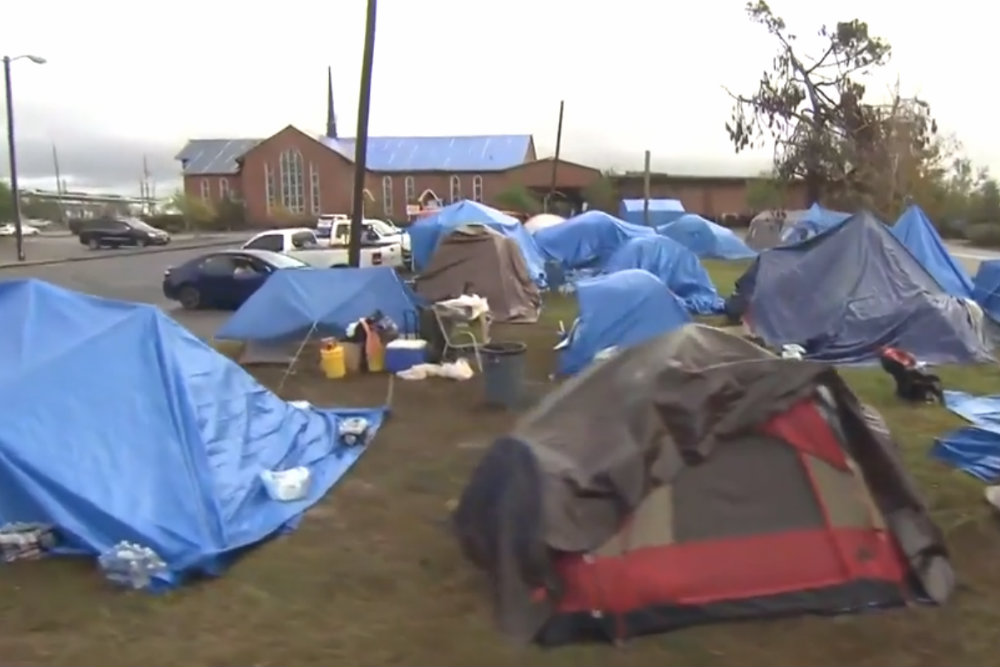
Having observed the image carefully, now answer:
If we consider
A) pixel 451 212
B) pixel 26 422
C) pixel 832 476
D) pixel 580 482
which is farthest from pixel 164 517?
pixel 451 212

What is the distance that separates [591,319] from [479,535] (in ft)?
21.8

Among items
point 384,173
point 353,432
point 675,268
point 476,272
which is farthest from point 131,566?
point 384,173

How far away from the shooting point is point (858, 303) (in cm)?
1263

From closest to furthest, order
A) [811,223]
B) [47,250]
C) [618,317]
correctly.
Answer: [618,317], [811,223], [47,250]

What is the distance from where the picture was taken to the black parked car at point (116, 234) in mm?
45094

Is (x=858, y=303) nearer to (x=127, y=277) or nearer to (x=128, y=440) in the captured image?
(x=128, y=440)

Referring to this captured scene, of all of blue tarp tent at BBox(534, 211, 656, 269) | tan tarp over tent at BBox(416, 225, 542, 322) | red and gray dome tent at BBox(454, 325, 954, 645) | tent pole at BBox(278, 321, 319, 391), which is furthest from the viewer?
blue tarp tent at BBox(534, 211, 656, 269)

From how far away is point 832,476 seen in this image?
5.00 m

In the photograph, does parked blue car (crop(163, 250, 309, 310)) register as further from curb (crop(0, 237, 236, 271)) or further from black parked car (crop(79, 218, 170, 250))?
black parked car (crop(79, 218, 170, 250))

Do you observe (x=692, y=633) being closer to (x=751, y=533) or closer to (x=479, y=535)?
(x=751, y=533)

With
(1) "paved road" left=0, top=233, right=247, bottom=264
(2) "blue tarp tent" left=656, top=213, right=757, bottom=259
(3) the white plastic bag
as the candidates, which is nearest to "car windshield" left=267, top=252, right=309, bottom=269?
(3) the white plastic bag

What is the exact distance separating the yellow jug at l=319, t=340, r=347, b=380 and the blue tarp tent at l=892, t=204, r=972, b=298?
10142 mm

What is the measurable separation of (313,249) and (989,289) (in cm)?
1456

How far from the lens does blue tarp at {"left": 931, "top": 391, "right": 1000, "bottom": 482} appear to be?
717 centimetres
